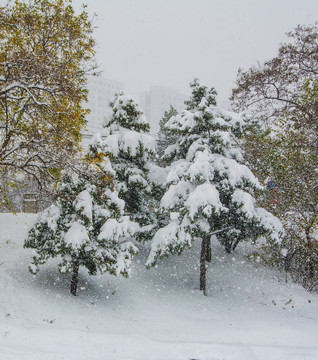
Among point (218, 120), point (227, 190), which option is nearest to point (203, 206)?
point (227, 190)

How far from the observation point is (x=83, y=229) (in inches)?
421

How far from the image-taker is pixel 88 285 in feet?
42.5

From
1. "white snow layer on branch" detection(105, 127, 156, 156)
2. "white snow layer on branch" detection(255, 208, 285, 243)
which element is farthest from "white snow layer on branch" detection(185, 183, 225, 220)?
"white snow layer on branch" detection(105, 127, 156, 156)

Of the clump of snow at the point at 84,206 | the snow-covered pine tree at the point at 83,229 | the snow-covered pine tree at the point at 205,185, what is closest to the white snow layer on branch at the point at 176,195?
the snow-covered pine tree at the point at 205,185

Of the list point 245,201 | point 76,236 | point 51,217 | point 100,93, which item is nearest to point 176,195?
point 245,201

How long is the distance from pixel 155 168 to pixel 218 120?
3984 millimetres

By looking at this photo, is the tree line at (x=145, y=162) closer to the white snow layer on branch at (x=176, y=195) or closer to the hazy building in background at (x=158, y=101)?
the white snow layer on branch at (x=176, y=195)

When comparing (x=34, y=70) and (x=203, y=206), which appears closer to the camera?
(x=34, y=70)

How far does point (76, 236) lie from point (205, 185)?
183 inches

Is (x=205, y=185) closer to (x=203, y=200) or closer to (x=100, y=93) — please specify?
(x=203, y=200)

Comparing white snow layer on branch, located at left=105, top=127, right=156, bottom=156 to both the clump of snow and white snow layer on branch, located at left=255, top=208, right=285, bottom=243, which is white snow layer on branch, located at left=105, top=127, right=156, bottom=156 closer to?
the clump of snow

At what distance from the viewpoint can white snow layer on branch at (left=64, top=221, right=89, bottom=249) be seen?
1028 cm

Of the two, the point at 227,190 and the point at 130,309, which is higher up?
the point at 227,190

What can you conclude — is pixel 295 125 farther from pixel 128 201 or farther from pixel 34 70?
pixel 34 70
